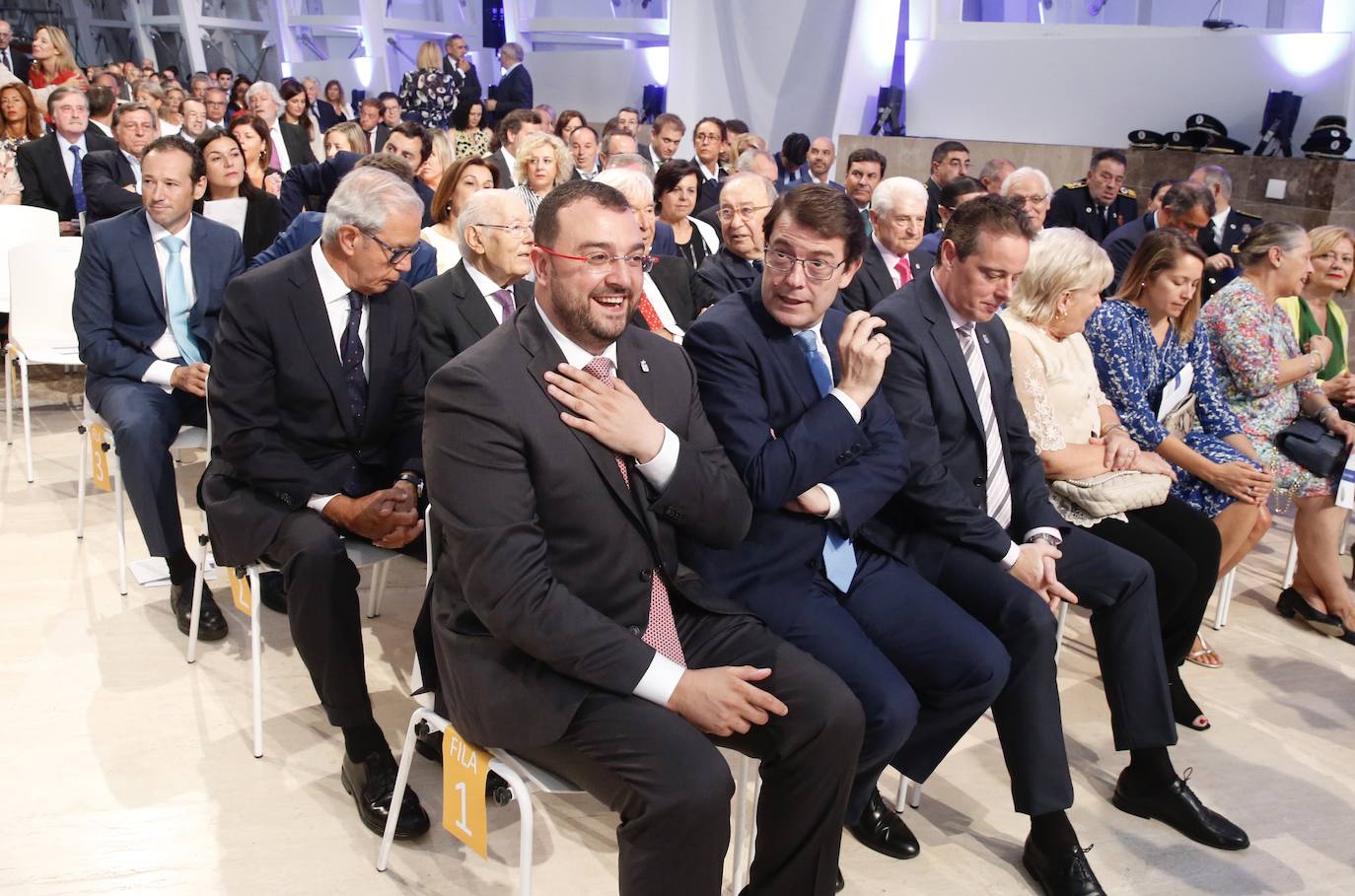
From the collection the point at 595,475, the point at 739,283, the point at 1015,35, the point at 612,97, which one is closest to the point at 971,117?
the point at 1015,35

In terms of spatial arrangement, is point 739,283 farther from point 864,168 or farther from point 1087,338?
point 864,168

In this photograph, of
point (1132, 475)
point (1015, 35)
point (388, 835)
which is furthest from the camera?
point (1015, 35)

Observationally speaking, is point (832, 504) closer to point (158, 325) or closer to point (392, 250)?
point (392, 250)

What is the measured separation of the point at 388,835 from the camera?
2.46m

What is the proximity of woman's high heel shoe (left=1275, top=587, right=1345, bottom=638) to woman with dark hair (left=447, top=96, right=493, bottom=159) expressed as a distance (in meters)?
5.78

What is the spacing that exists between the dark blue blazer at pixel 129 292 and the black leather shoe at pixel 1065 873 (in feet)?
9.82

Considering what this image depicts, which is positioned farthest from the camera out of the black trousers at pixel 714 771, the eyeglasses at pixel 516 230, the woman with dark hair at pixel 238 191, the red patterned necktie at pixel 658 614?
the woman with dark hair at pixel 238 191

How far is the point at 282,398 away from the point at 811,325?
1.34 meters

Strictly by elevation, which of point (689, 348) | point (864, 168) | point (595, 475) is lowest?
point (595, 475)

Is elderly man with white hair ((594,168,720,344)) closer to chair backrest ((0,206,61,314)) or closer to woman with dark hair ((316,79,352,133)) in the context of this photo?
chair backrest ((0,206,61,314))

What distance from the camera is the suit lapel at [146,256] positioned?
12.1 ft

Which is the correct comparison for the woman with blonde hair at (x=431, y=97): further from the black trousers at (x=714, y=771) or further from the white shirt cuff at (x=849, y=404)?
the black trousers at (x=714, y=771)

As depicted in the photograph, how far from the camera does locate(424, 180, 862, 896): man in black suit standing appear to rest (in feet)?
6.37

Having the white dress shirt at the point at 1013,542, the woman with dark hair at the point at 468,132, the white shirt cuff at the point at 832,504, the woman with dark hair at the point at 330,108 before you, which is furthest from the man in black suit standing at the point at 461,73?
the white shirt cuff at the point at 832,504
